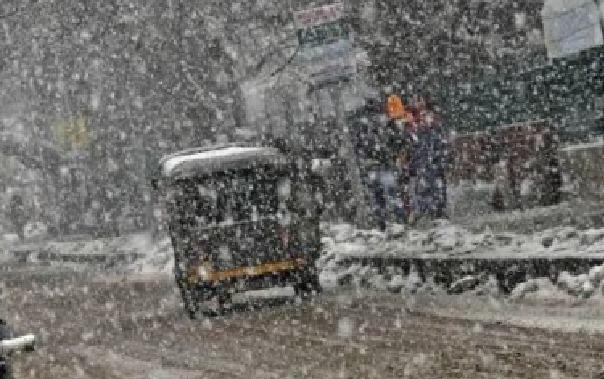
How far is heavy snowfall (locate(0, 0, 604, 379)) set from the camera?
1005 centimetres

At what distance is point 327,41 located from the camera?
16688 millimetres

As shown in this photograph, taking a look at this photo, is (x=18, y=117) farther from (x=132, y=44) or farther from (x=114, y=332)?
(x=114, y=332)

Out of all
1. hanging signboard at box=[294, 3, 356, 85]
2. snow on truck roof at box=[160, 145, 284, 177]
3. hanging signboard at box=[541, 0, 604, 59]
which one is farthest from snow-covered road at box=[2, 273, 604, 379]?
hanging signboard at box=[541, 0, 604, 59]

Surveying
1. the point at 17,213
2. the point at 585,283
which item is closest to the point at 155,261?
the point at 585,283

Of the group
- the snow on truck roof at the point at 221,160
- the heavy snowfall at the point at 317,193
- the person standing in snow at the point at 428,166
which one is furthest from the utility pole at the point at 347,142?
the snow on truck roof at the point at 221,160

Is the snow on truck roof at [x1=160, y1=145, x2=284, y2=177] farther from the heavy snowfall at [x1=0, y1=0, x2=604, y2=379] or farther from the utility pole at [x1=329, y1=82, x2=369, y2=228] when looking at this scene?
the utility pole at [x1=329, y1=82, x2=369, y2=228]

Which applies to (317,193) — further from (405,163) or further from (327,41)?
(405,163)

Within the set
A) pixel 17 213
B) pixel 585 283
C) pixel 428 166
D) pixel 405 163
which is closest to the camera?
pixel 585 283

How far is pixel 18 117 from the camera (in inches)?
1606

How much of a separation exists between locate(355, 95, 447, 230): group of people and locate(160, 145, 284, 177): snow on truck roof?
4.28m

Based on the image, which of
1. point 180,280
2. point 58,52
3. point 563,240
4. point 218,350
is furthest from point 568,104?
point 58,52

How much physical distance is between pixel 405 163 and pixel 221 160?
529 centimetres

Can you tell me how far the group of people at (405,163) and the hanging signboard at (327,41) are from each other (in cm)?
160

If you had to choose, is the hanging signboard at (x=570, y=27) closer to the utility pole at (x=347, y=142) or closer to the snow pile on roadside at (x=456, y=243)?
the utility pole at (x=347, y=142)
